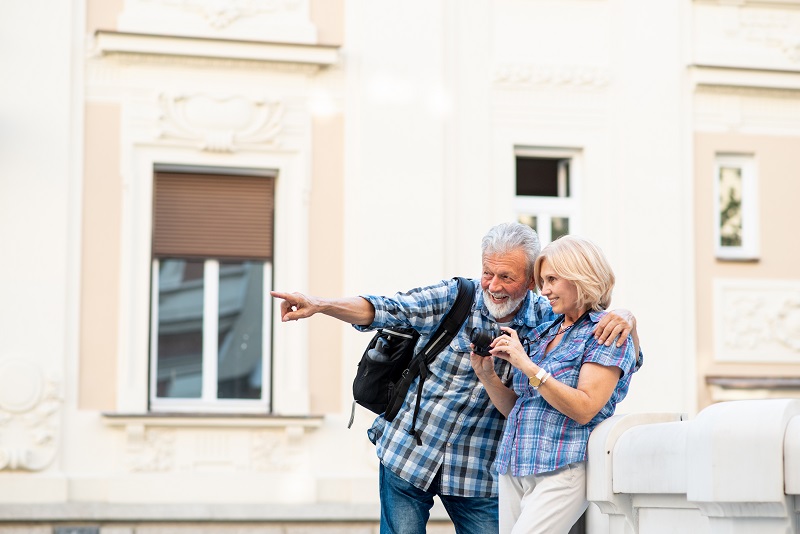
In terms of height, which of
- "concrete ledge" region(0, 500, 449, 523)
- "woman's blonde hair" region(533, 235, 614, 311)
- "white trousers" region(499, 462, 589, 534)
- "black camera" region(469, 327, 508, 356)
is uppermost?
"woman's blonde hair" region(533, 235, 614, 311)

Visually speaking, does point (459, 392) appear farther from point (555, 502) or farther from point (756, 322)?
point (756, 322)

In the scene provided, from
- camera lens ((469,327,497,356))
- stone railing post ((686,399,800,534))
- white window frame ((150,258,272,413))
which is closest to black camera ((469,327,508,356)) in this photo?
camera lens ((469,327,497,356))

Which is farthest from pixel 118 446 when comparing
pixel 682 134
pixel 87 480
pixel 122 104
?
pixel 682 134

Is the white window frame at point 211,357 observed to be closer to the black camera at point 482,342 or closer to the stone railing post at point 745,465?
the black camera at point 482,342

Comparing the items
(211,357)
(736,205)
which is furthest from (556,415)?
(736,205)

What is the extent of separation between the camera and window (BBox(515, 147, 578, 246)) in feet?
40.5

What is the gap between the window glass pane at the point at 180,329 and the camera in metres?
11.5

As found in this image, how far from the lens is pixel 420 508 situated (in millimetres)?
5207

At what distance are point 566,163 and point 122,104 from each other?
3.87m

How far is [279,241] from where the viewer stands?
38.4 feet

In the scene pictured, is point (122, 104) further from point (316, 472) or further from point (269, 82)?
point (316, 472)

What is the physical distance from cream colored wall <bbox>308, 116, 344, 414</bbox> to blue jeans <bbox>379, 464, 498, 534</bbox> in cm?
622

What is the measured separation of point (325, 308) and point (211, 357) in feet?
23.1

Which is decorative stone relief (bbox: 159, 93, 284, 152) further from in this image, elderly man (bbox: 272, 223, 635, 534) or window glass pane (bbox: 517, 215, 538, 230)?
elderly man (bbox: 272, 223, 635, 534)
